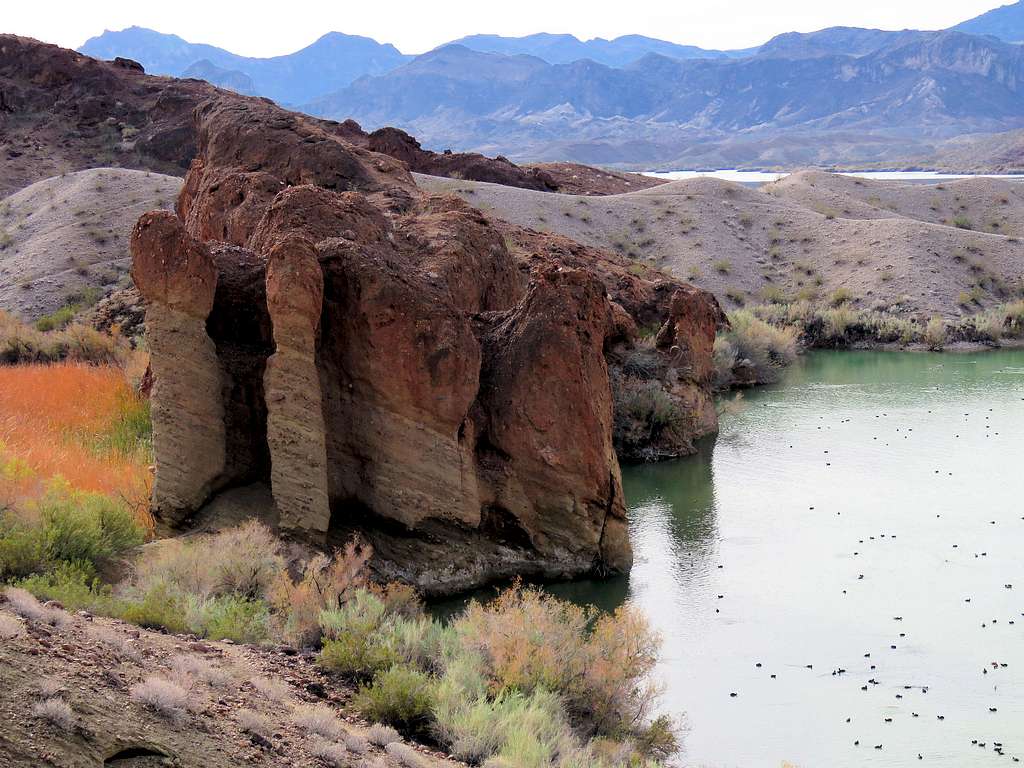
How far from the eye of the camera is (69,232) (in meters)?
42.5

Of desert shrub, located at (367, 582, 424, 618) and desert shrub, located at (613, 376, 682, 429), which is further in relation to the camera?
desert shrub, located at (613, 376, 682, 429)

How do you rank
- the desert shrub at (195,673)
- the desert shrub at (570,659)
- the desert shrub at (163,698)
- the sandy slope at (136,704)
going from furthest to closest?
the desert shrub at (570,659), the desert shrub at (195,673), the desert shrub at (163,698), the sandy slope at (136,704)

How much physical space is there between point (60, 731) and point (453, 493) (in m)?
8.16

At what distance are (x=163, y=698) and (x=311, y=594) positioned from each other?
3.65 metres

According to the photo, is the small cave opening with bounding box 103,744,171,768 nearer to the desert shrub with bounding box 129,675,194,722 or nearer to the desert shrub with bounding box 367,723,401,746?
the desert shrub with bounding box 129,675,194,722

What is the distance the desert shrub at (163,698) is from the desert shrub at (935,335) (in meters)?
36.2

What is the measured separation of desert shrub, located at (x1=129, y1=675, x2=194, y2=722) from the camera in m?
7.64

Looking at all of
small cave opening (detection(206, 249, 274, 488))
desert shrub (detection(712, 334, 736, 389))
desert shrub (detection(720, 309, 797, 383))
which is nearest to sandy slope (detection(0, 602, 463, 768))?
small cave opening (detection(206, 249, 274, 488))

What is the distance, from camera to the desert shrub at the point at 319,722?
27.4ft

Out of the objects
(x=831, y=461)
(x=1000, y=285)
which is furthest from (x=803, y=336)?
(x=831, y=461)

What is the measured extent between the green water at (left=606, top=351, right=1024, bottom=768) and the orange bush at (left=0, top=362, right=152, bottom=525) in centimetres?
598

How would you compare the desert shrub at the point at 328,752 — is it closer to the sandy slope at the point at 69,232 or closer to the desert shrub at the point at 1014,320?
the sandy slope at the point at 69,232

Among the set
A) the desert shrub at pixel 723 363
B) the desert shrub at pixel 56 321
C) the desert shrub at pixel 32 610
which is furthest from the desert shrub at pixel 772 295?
the desert shrub at pixel 32 610

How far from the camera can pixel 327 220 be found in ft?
53.5
